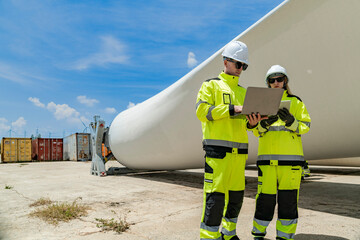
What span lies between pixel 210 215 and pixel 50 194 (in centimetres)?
476

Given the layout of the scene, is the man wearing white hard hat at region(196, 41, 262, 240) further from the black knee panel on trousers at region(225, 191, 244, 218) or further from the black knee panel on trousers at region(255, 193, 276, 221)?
the black knee panel on trousers at region(255, 193, 276, 221)

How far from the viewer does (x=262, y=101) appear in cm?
213

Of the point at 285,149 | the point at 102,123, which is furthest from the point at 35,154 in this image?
the point at 285,149

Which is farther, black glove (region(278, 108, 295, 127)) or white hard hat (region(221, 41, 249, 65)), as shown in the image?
white hard hat (region(221, 41, 249, 65))


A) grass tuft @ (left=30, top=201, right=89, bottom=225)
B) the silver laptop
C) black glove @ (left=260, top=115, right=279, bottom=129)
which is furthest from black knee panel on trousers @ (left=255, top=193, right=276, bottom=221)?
grass tuft @ (left=30, top=201, right=89, bottom=225)

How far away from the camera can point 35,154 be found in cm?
2583

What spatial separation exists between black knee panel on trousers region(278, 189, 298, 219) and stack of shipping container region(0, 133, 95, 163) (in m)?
23.3

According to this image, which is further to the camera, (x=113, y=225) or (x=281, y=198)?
(x=113, y=225)

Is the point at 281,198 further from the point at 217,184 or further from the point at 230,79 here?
the point at 230,79

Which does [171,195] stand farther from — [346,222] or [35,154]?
[35,154]

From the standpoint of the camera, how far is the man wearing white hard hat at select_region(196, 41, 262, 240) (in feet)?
7.45

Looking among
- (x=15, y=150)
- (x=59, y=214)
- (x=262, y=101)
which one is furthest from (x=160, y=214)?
(x=15, y=150)

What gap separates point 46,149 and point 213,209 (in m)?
27.0

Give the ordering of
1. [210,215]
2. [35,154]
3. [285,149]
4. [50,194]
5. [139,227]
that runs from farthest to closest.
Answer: [35,154] < [50,194] < [139,227] < [285,149] < [210,215]
